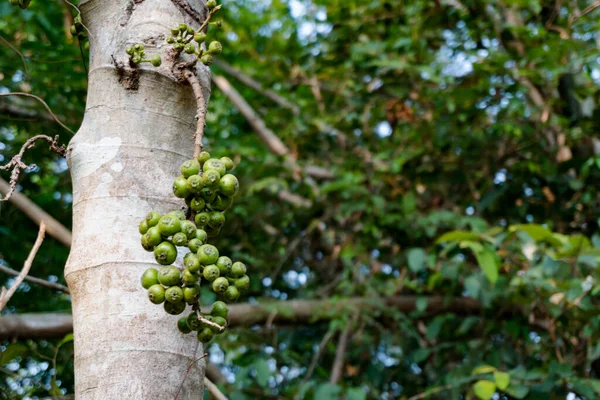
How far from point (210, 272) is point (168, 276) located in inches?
2.4

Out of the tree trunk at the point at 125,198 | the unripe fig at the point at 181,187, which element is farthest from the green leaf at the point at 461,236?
the unripe fig at the point at 181,187

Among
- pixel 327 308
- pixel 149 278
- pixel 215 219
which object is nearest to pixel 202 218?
pixel 215 219

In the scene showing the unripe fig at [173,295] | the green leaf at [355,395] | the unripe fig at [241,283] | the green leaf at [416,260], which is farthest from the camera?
the green leaf at [416,260]

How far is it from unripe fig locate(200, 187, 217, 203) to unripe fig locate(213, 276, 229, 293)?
127 mm

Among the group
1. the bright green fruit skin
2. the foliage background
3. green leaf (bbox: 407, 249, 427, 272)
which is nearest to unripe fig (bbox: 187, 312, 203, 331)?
the bright green fruit skin

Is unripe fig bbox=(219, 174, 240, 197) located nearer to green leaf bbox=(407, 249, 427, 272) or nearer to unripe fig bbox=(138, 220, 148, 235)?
unripe fig bbox=(138, 220, 148, 235)

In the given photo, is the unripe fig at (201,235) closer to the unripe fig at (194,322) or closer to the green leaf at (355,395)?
the unripe fig at (194,322)

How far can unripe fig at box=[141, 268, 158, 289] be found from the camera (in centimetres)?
107

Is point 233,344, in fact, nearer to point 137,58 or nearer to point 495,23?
point 495,23

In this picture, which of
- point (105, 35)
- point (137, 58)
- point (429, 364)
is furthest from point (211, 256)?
point (429, 364)

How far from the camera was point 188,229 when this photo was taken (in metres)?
1.06

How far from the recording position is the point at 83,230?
120 cm

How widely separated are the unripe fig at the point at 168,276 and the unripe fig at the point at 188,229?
58mm

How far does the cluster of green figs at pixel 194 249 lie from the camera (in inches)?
40.8
